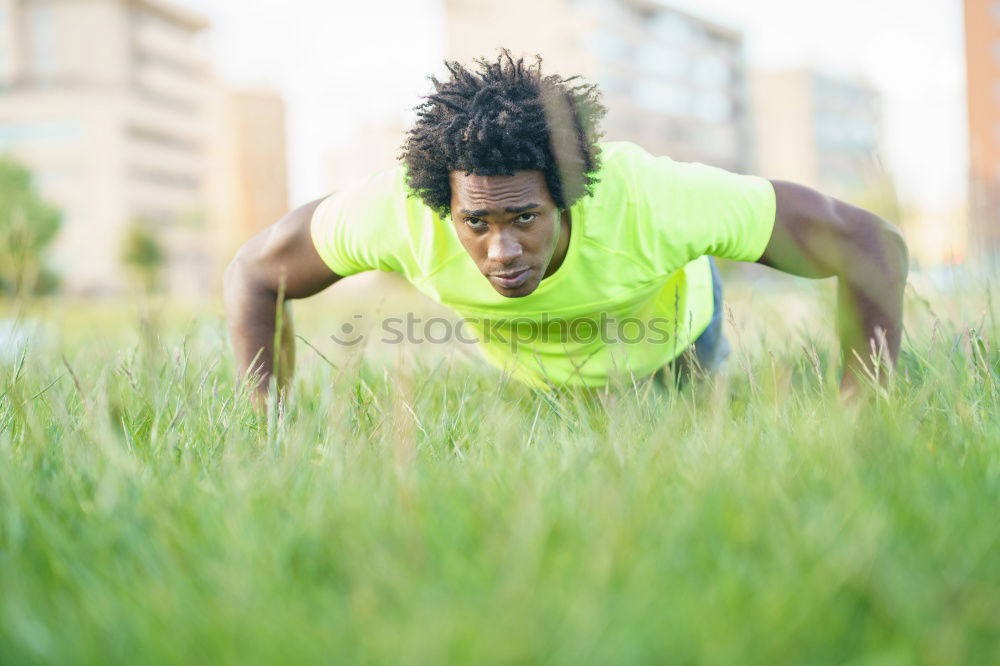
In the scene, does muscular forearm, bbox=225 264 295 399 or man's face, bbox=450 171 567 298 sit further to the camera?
muscular forearm, bbox=225 264 295 399

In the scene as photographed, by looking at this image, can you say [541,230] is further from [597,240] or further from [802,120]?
[802,120]

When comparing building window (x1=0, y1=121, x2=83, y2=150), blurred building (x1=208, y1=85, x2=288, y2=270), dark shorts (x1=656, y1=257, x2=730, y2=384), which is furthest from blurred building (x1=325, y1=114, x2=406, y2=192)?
dark shorts (x1=656, y1=257, x2=730, y2=384)

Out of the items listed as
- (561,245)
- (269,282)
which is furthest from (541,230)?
(269,282)

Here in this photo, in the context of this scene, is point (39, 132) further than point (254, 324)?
Yes

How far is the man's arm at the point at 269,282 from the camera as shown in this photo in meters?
2.70

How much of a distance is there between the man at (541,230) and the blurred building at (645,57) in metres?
48.0

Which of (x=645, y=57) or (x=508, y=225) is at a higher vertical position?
(x=645, y=57)

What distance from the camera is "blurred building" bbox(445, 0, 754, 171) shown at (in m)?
53.0

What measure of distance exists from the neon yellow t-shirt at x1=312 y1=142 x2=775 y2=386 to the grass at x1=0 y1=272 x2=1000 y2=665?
31.7 inches

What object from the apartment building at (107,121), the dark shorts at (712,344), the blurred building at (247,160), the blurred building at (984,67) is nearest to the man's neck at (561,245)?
the dark shorts at (712,344)

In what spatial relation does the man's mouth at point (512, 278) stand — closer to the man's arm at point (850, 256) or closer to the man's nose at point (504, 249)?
the man's nose at point (504, 249)

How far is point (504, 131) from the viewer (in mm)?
2336

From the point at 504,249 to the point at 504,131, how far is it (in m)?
0.31

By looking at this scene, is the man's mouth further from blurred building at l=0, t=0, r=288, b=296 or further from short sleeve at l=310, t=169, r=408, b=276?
blurred building at l=0, t=0, r=288, b=296
